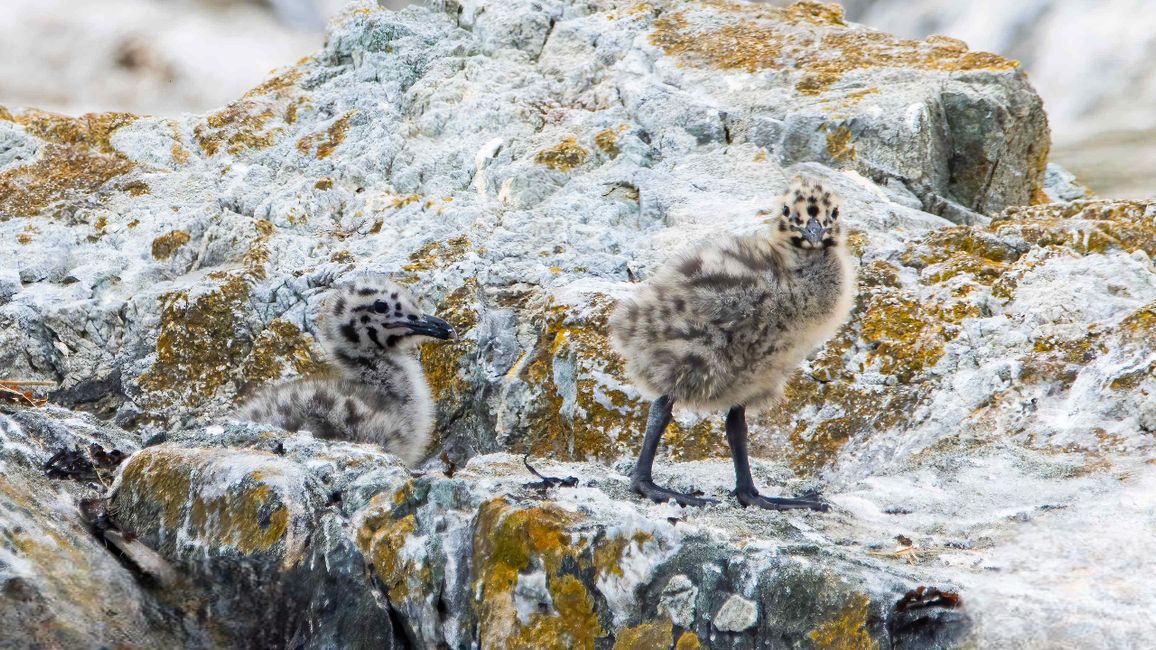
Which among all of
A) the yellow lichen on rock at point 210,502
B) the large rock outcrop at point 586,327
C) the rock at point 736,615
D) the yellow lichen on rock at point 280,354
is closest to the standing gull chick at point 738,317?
the large rock outcrop at point 586,327

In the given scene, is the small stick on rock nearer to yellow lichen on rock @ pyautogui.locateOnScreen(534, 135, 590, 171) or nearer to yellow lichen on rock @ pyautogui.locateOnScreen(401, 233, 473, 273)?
yellow lichen on rock @ pyautogui.locateOnScreen(401, 233, 473, 273)

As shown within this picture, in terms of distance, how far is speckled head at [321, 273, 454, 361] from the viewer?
7188 mm

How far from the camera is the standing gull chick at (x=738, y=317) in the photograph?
504 cm

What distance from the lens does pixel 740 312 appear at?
5.03 meters

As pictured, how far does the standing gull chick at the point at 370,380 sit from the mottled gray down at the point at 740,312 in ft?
6.56

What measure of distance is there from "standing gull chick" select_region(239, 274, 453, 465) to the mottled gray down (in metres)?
2.00

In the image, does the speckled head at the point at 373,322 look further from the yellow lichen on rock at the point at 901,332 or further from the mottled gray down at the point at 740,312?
the yellow lichen on rock at the point at 901,332

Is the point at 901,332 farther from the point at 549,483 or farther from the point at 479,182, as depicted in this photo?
the point at 479,182

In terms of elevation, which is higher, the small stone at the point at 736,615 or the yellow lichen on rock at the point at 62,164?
the yellow lichen on rock at the point at 62,164

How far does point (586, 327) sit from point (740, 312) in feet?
7.93

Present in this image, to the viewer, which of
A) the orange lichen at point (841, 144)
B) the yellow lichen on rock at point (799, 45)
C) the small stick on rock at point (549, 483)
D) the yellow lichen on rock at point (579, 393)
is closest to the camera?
the small stick on rock at point (549, 483)

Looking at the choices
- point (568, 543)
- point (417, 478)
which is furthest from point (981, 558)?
point (417, 478)

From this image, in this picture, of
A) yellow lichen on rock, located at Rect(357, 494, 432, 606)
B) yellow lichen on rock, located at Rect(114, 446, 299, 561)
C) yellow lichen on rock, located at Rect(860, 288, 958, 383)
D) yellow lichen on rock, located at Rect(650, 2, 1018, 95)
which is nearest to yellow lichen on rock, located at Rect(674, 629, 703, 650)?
yellow lichen on rock, located at Rect(357, 494, 432, 606)

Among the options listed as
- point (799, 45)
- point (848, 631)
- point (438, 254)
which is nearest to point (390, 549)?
point (848, 631)
